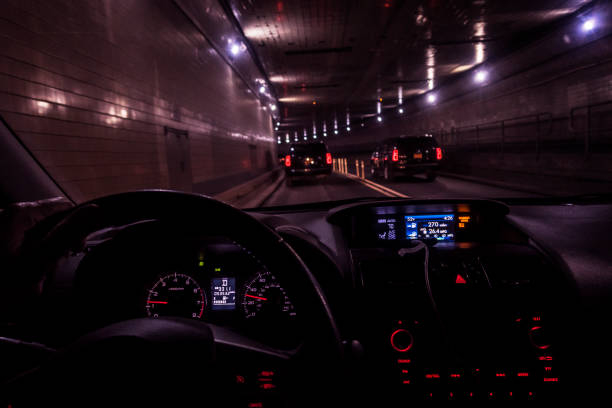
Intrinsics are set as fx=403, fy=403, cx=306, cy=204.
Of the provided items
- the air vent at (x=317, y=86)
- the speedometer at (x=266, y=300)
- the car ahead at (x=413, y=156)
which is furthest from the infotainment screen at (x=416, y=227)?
the air vent at (x=317, y=86)

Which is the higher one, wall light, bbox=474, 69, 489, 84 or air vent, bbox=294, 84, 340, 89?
air vent, bbox=294, 84, 340, 89

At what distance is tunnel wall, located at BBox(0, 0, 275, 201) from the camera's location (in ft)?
18.7

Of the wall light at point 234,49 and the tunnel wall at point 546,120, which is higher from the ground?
the wall light at point 234,49

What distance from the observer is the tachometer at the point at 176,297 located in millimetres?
2227

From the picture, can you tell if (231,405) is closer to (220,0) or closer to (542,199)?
(542,199)

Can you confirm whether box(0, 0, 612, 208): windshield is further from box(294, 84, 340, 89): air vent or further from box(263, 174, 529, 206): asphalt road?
box(294, 84, 340, 89): air vent

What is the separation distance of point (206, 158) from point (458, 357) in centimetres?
1374

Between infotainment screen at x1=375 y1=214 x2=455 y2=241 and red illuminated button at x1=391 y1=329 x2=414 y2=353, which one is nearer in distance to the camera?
red illuminated button at x1=391 y1=329 x2=414 y2=353

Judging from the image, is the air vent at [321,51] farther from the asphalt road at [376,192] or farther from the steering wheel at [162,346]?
the steering wheel at [162,346]

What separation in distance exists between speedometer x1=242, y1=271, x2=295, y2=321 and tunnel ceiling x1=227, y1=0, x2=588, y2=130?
14.4 m

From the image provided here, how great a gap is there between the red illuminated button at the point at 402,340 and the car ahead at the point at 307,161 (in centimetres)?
1976

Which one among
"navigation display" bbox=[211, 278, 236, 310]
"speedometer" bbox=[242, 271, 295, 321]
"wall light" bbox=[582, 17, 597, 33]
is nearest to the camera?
"speedometer" bbox=[242, 271, 295, 321]

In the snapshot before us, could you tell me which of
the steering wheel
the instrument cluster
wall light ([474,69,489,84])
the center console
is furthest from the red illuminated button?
wall light ([474,69,489,84])

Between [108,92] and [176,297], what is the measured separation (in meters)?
7.11
